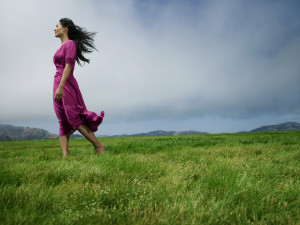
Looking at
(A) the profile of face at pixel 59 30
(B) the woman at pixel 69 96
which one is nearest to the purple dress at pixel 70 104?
(B) the woman at pixel 69 96

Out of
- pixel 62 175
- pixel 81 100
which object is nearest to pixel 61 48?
pixel 81 100

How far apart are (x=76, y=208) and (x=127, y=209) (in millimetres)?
468

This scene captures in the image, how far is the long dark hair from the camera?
605cm

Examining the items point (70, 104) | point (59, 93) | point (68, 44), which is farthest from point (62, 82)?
point (68, 44)

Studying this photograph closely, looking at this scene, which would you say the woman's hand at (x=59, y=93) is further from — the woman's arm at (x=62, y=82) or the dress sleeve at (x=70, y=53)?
the dress sleeve at (x=70, y=53)

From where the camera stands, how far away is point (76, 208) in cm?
182

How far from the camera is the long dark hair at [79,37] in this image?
19.8ft

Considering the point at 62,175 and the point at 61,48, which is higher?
the point at 61,48

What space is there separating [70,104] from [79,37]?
2198 mm

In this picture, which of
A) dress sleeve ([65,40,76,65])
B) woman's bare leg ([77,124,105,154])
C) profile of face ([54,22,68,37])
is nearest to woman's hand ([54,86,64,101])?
dress sleeve ([65,40,76,65])

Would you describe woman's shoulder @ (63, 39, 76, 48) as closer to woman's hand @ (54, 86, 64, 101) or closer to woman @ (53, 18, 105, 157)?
woman @ (53, 18, 105, 157)

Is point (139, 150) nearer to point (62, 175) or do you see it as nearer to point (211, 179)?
point (62, 175)

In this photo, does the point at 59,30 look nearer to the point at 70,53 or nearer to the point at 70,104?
the point at 70,53

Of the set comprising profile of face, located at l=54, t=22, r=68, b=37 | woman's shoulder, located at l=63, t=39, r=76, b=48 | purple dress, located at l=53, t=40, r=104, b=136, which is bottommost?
purple dress, located at l=53, t=40, r=104, b=136
